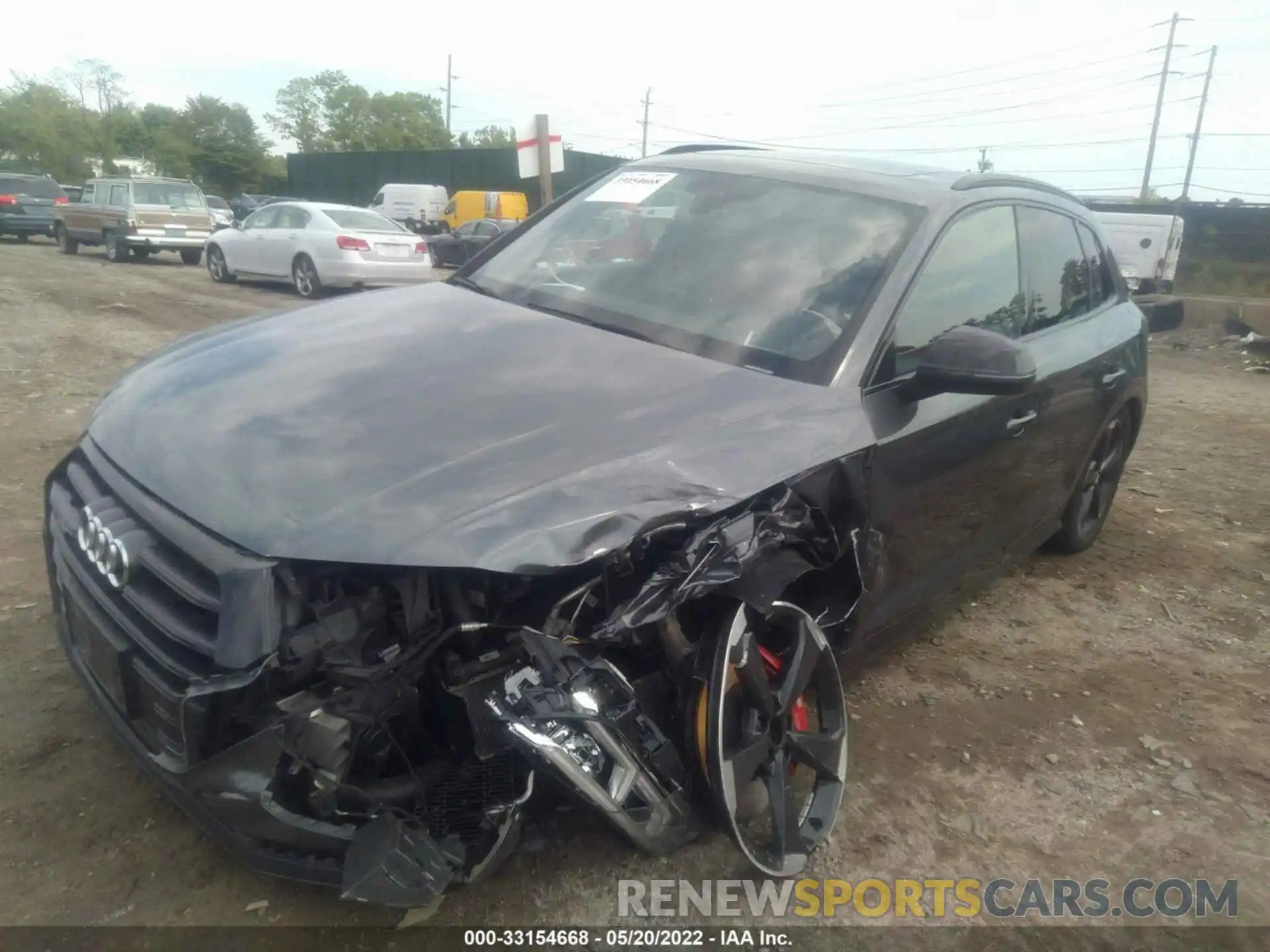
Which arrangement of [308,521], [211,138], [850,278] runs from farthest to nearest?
[211,138] < [850,278] < [308,521]

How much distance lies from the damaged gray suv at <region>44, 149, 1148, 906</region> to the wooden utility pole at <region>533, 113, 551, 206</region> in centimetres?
459

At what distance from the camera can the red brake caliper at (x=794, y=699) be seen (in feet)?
8.07

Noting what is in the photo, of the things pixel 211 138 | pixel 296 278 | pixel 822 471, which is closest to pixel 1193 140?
pixel 296 278

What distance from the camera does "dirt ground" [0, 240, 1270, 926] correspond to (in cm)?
219

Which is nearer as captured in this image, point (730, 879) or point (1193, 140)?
point (730, 879)

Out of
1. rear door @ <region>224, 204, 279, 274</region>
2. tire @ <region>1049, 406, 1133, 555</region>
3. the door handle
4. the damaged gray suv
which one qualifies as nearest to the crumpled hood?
the damaged gray suv

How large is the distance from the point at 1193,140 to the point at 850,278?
52.8m

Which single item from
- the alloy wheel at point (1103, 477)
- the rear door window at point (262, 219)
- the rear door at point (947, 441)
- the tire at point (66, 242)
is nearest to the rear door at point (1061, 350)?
the rear door at point (947, 441)

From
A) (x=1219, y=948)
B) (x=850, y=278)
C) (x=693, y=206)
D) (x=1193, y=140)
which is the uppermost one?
(x=1193, y=140)

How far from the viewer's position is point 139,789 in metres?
2.44

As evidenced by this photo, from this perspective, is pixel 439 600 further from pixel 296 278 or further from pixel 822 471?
pixel 296 278

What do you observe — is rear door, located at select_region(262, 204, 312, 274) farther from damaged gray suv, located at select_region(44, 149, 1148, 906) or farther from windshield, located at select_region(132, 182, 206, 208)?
damaged gray suv, located at select_region(44, 149, 1148, 906)

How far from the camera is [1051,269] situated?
12.6 ft

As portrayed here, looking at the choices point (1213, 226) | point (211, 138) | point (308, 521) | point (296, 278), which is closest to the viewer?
point (308, 521)
